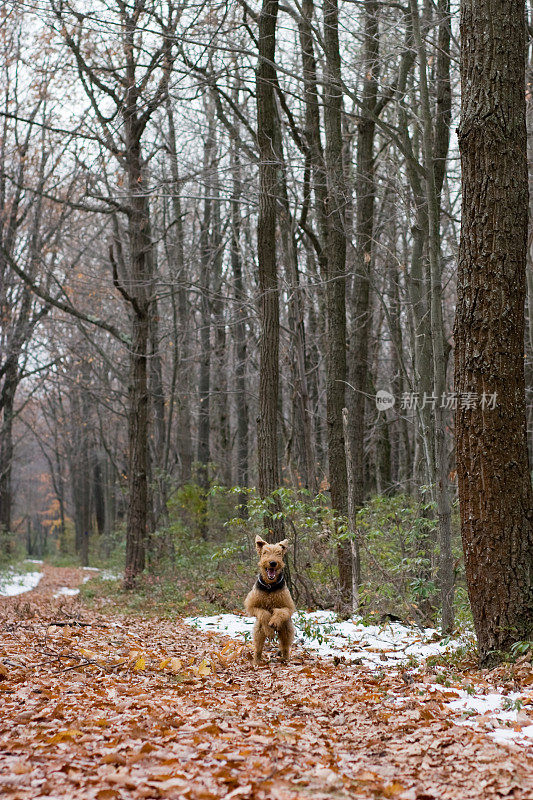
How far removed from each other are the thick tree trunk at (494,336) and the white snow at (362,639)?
5.07 feet

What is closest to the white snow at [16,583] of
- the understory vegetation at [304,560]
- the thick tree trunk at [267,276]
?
the understory vegetation at [304,560]

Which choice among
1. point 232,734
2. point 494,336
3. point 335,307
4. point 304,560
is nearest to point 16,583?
point 304,560

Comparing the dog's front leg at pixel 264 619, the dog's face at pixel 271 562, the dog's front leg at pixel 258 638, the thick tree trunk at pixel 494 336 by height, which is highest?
the thick tree trunk at pixel 494 336

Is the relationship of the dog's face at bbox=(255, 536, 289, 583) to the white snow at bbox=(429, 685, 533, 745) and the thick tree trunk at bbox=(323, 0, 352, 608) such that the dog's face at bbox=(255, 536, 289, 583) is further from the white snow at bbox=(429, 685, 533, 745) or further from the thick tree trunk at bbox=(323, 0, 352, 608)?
the thick tree trunk at bbox=(323, 0, 352, 608)

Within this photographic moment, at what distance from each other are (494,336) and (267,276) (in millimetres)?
5891

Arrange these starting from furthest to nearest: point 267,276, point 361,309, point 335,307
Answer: point 361,309 < point 335,307 < point 267,276

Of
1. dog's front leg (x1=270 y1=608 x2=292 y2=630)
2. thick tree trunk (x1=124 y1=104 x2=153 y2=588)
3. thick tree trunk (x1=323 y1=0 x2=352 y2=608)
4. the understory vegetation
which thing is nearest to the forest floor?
dog's front leg (x1=270 y1=608 x2=292 y2=630)

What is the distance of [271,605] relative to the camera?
283 inches

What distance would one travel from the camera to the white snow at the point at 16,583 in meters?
20.9

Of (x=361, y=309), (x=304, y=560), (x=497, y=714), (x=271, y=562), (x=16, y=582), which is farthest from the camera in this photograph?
(x=16, y=582)

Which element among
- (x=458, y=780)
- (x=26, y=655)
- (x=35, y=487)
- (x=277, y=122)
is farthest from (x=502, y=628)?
(x=35, y=487)

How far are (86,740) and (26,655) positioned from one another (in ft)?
11.4

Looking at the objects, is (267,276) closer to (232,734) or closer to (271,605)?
(271,605)

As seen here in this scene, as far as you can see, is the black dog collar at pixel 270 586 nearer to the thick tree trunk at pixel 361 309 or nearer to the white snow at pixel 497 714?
the white snow at pixel 497 714
